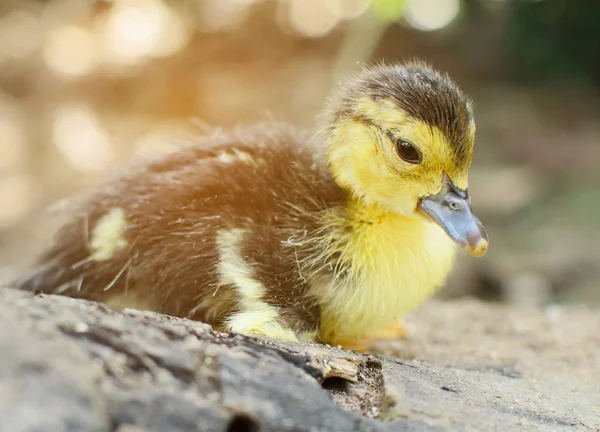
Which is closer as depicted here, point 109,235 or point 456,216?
point 456,216

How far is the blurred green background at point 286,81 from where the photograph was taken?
5027 mm

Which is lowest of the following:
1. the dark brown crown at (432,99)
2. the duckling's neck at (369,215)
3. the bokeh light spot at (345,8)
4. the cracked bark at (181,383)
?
the cracked bark at (181,383)

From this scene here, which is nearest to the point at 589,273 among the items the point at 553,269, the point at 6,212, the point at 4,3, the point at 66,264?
the point at 553,269

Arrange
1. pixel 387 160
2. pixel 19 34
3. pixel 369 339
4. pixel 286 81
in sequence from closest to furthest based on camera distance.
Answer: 1. pixel 387 160
2. pixel 369 339
3. pixel 19 34
4. pixel 286 81

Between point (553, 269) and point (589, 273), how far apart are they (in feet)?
0.73

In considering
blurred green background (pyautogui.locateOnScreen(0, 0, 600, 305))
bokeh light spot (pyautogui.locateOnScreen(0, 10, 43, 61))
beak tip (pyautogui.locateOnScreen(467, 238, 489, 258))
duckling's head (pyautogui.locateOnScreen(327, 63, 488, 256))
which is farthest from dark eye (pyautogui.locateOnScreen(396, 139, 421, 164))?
bokeh light spot (pyautogui.locateOnScreen(0, 10, 43, 61))

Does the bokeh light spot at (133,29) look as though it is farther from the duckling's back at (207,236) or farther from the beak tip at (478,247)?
the beak tip at (478,247)

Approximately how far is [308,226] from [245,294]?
264mm

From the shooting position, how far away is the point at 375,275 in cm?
175

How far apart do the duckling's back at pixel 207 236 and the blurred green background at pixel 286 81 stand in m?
2.75

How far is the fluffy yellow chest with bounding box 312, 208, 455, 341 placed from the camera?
5.67 feet

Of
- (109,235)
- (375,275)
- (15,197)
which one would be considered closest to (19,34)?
(15,197)

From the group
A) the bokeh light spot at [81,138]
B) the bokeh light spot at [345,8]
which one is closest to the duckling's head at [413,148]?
the bokeh light spot at [81,138]

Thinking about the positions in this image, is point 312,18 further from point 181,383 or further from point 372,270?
point 181,383
